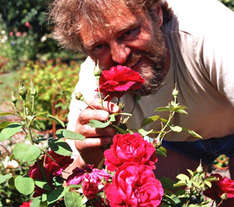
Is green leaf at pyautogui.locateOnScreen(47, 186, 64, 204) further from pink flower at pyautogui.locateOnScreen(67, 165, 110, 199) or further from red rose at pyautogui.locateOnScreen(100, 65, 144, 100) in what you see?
red rose at pyautogui.locateOnScreen(100, 65, 144, 100)

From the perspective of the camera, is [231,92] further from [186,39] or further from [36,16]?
[36,16]

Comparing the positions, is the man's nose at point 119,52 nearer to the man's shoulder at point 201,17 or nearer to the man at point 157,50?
the man at point 157,50

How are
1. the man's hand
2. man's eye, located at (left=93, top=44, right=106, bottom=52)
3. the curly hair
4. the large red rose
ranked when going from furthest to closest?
man's eye, located at (left=93, top=44, right=106, bottom=52)
the curly hair
the man's hand
the large red rose

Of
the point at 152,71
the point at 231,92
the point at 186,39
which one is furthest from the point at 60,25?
the point at 231,92

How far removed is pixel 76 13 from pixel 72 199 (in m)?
0.91

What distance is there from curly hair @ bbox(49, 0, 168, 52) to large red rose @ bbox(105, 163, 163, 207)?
0.81 m

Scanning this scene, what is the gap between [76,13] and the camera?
1538 mm

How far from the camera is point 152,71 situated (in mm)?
1598

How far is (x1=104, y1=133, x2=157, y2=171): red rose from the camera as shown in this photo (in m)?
0.89

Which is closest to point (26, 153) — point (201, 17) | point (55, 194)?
point (55, 194)

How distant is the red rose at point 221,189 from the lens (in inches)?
45.7

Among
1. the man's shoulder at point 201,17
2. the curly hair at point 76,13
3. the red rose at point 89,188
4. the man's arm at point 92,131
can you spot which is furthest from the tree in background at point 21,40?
the red rose at point 89,188

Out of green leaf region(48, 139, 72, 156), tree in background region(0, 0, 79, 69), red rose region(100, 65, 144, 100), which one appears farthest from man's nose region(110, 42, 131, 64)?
tree in background region(0, 0, 79, 69)

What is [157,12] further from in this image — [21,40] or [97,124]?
[21,40]
